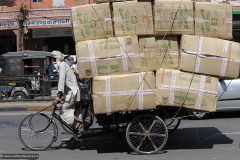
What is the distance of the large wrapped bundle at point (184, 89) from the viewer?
7.69 metres

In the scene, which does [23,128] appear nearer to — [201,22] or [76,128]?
[76,128]

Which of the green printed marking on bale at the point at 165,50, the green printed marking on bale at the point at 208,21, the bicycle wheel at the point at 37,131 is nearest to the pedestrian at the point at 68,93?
the bicycle wheel at the point at 37,131

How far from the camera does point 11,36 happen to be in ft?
93.5

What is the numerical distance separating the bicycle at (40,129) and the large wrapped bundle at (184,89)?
1406mm

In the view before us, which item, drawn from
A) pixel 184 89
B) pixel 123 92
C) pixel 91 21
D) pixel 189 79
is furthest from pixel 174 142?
pixel 91 21

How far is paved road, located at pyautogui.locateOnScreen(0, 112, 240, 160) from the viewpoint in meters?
7.81

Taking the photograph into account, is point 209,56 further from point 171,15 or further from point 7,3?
point 7,3

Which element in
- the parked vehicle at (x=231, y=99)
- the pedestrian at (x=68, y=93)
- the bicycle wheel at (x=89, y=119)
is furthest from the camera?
the parked vehicle at (x=231, y=99)

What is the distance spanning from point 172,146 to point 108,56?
2.15m

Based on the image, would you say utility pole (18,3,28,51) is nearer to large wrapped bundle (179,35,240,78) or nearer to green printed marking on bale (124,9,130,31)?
green printed marking on bale (124,9,130,31)

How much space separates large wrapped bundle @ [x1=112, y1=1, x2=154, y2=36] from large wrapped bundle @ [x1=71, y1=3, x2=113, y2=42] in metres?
0.13

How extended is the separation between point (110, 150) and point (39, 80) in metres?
8.30

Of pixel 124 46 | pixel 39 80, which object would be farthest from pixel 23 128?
pixel 39 80

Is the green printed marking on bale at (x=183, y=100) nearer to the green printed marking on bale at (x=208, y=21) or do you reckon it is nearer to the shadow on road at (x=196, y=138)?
the shadow on road at (x=196, y=138)
